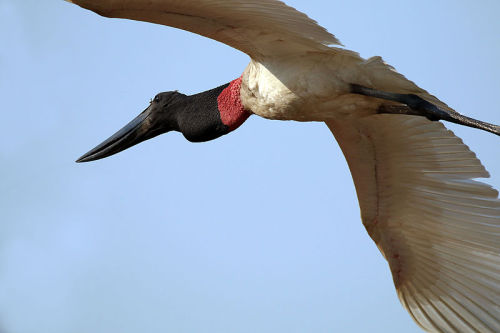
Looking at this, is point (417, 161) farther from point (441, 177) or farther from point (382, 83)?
point (382, 83)

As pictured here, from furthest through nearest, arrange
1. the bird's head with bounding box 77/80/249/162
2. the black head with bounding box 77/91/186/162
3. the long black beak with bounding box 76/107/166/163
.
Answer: the long black beak with bounding box 76/107/166/163 < the black head with bounding box 77/91/186/162 < the bird's head with bounding box 77/80/249/162

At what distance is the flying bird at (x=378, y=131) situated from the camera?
5.59 metres

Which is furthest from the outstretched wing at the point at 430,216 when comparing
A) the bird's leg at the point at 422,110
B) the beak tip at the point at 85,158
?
the beak tip at the point at 85,158

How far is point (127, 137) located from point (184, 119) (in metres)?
0.85

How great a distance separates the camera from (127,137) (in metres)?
7.54

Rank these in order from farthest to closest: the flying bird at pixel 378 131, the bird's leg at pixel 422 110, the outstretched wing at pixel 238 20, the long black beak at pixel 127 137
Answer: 1. the long black beak at pixel 127 137
2. the bird's leg at pixel 422 110
3. the flying bird at pixel 378 131
4. the outstretched wing at pixel 238 20

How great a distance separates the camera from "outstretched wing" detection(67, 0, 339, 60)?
17.3ft

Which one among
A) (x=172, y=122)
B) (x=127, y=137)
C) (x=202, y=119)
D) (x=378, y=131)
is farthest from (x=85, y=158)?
(x=378, y=131)

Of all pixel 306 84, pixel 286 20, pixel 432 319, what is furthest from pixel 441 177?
pixel 286 20

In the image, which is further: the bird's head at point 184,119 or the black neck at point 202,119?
the black neck at point 202,119

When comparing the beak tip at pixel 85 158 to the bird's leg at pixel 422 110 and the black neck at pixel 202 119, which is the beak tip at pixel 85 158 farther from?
the bird's leg at pixel 422 110

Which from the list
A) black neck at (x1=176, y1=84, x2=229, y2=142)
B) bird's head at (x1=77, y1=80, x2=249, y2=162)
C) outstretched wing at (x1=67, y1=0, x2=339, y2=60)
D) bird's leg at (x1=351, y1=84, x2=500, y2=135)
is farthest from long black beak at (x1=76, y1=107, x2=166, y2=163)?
bird's leg at (x1=351, y1=84, x2=500, y2=135)

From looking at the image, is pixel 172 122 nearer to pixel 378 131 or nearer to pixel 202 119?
Answer: pixel 202 119

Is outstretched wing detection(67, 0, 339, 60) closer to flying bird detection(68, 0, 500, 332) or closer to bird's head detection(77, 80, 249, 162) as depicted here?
flying bird detection(68, 0, 500, 332)
